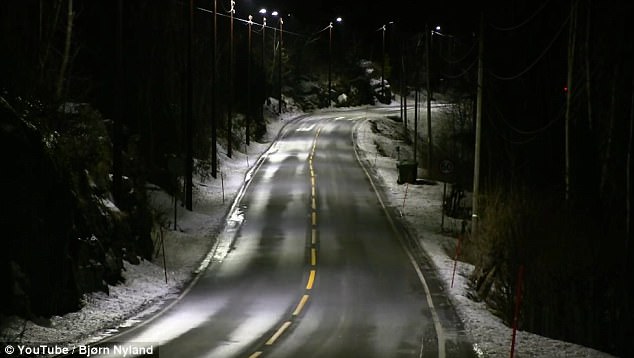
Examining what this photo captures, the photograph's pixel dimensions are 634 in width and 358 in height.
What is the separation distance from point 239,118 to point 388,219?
3070cm

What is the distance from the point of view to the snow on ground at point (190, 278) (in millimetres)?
14188

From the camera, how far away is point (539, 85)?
137 feet

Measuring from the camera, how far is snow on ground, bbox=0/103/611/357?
14188 millimetres

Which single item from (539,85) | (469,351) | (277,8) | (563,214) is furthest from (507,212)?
(277,8)

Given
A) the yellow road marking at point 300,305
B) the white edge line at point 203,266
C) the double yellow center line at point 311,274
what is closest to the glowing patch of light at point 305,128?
the white edge line at point 203,266

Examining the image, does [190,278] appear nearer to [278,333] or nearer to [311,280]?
[311,280]

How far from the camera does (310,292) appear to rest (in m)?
20.1

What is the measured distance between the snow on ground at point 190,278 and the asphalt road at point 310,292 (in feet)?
1.64

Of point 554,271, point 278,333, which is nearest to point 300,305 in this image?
point 278,333

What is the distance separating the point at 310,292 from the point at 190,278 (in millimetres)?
4033

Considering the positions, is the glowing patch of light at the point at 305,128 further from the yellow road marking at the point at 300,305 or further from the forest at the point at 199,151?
the yellow road marking at the point at 300,305

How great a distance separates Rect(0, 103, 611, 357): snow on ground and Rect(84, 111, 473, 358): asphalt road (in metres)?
0.50

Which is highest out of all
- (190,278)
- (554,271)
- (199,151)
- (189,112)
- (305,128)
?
(189,112)

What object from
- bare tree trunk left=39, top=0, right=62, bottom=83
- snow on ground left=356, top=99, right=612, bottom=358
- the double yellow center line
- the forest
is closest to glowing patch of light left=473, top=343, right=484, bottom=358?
snow on ground left=356, top=99, right=612, bottom=358
